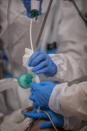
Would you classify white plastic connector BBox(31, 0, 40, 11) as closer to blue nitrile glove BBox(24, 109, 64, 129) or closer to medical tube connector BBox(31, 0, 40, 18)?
medical tube connector BBox(31, 0, 40, 18)

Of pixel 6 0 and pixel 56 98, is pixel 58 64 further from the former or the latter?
pixel 6 0

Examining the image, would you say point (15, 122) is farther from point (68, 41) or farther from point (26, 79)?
point (68, 41)

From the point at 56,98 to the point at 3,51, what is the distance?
655 mm

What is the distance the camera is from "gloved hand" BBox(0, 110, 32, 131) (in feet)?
2.11

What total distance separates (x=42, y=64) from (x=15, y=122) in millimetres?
406

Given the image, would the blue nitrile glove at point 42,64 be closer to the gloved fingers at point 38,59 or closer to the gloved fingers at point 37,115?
the gloved fingers at point 38,59

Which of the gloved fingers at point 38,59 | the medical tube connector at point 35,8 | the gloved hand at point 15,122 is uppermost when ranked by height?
the medical tube connector at point 35,8

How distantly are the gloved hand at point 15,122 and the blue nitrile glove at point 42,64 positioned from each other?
29 centimetres

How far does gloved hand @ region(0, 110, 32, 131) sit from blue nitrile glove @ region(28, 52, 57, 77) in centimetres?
29

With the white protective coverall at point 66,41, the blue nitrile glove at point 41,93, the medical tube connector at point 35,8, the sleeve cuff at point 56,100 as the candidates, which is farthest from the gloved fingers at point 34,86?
the medical tube connector at point 35,8

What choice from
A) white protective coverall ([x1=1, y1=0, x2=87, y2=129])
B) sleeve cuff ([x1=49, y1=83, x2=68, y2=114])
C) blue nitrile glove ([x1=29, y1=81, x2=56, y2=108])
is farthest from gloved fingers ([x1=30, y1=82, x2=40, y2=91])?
white protective coverall ([x1=1, y1=0, x2=87, y2=129])

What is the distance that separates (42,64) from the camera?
34.2 inches

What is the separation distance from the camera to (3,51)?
1.06m

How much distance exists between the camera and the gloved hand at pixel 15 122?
64 centimetres
